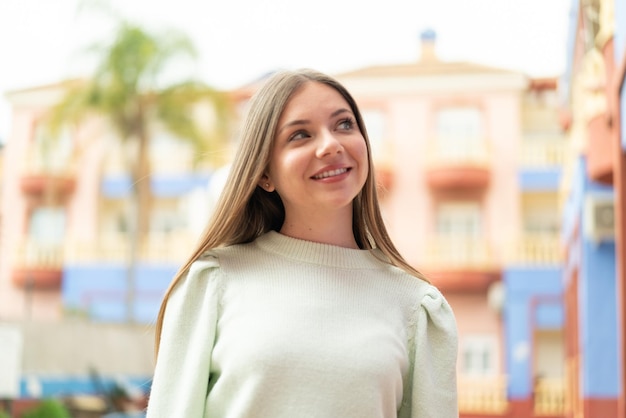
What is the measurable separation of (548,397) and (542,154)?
119 inches

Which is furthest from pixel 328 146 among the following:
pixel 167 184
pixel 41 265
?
pixel 41 265

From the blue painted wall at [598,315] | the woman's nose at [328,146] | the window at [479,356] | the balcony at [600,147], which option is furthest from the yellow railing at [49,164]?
the woman's nose at [328,146]

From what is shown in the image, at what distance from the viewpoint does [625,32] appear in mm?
3709

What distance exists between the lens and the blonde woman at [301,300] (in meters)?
1.29

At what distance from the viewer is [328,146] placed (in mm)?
1345

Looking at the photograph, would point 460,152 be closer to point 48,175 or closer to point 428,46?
point 428,46

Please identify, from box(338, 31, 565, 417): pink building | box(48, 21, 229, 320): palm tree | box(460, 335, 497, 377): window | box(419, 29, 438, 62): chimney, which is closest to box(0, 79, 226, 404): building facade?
box(48, 21, 229, 320): palm tree

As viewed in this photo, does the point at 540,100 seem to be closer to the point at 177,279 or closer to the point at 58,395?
the point at 58,395

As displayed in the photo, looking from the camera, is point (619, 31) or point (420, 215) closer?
point (619, 31)

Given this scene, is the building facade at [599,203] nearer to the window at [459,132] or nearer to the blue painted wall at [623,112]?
the blue painted wall at [623,112]

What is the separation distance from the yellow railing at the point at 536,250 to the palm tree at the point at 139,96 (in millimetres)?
4071

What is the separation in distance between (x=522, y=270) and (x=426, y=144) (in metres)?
2.04

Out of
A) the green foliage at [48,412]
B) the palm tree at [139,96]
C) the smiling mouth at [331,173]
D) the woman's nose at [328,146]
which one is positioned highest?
the woman's nose at [328,146]

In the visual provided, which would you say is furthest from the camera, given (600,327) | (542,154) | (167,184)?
(167,184)
